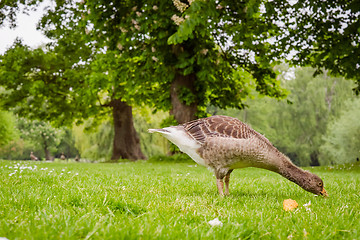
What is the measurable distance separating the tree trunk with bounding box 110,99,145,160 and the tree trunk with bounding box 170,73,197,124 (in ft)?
29.4

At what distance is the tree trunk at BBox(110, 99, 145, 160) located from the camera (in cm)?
2423

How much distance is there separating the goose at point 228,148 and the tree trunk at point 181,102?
35.1 ft

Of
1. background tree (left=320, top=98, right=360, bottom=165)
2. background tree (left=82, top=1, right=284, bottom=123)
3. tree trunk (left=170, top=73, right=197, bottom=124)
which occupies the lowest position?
background tree (left=320, top=98, right=360, bottom=165)

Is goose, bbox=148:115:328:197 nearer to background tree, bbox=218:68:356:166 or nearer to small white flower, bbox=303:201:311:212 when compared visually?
small white flower, bbox=303:201:311:212

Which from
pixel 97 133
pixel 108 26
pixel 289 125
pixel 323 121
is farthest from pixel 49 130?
pixel 108 26

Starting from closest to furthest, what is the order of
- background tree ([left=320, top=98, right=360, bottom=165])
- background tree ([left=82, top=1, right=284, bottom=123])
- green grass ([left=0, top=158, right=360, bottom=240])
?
green grass ([left=0, top=158, right=360, bottom=240]) < background tree ([left=82, top=1, right=284, bottom=123]) < background tree ([left=320, top=98, right=360, bottom=165])

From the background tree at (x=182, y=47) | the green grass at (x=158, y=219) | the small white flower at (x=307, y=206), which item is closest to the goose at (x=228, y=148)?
the green grass at (x=158, y=219)

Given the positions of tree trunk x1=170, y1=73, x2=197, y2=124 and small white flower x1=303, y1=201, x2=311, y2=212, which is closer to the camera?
small white flower x1=303, y1=201, x2=311, y2=212

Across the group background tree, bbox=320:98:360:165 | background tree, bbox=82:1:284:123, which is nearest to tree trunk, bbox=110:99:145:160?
background tree, bbox=82:1:284:123

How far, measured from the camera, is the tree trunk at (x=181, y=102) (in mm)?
→ 15500

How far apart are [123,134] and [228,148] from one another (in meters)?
20.5

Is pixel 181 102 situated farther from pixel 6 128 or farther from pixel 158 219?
pixel 6 128

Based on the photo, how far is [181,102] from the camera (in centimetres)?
1551

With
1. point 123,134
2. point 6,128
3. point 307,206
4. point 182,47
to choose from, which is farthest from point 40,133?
point 307,206
